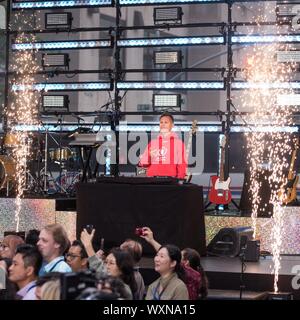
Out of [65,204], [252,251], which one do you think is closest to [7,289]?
[252,251]

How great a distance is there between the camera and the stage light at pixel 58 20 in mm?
12781

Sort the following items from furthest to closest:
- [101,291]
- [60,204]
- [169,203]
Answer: [60,204] < [169,203] < [101,291]

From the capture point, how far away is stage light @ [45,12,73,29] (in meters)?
12.8

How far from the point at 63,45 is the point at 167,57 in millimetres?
1740

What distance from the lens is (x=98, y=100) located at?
17.1 m

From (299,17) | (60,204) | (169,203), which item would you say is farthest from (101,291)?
(299,17)

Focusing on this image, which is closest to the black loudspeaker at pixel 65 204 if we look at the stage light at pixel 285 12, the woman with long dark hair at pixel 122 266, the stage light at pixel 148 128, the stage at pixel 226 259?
the stage at pixel 226 259

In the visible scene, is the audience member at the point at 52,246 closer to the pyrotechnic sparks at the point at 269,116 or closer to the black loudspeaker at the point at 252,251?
the black loudspeaker at the point at 252,251

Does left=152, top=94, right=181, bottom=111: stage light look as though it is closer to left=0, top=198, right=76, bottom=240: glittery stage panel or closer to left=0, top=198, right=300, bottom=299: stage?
left=0, top=198, right=300, bottom=299: stage

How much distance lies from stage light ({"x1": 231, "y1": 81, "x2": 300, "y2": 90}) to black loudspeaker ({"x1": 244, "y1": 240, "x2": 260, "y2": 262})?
3602mm

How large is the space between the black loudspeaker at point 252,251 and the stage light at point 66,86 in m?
4.54

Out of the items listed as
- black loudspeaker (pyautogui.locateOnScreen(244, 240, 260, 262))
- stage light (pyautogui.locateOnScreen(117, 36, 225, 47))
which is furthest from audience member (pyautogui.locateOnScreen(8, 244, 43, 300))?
stage light (pyautogui.locateOnScreen(117, 36, 225, 47))
